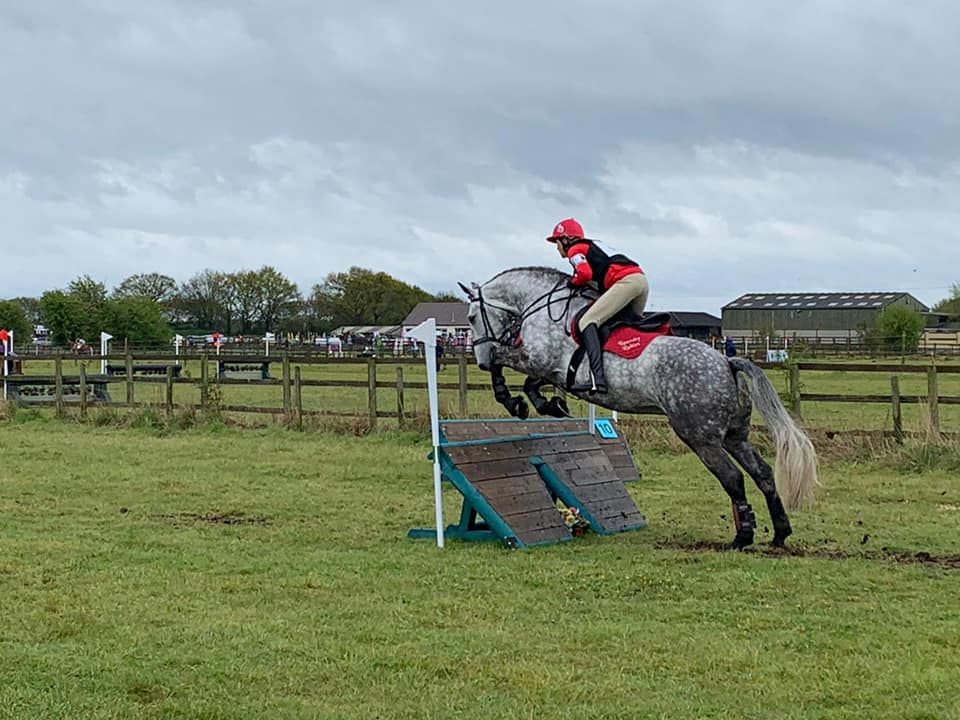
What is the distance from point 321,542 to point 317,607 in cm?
247

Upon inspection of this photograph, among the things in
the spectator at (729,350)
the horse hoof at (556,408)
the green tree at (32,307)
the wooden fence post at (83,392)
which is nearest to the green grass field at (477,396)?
the spectator at (729,350)

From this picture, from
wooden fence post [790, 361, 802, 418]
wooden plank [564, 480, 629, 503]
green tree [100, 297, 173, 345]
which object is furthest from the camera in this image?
green tree [100, 297, 173, 345]

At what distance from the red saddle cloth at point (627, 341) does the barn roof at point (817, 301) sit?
93914 mm

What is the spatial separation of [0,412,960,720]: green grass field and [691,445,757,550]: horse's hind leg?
24cm

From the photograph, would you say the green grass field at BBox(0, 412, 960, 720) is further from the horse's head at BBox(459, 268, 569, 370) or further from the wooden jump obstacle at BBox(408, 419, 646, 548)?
the horse's head at BBox(459, 268, 569, 370)

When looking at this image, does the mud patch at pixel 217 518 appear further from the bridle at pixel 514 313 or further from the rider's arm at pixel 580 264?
the rider's arm at pixel 580 264

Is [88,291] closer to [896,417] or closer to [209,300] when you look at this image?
[209,300]

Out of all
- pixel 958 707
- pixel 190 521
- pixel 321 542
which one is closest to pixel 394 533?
pixel 321 542

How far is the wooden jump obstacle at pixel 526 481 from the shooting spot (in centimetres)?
891

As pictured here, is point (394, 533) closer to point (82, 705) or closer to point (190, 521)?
point (190, 521)

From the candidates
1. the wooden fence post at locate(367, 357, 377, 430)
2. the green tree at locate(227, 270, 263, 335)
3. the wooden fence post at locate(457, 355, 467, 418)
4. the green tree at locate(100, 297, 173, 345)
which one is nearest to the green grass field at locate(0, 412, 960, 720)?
the wooden fence post at locate(457, 355, 467, 418)

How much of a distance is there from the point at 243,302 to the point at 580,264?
84153mm

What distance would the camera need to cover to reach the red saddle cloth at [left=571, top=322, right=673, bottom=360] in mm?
8531

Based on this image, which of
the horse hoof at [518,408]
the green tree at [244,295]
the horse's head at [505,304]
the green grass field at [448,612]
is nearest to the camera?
the green grass field at [448,612]
